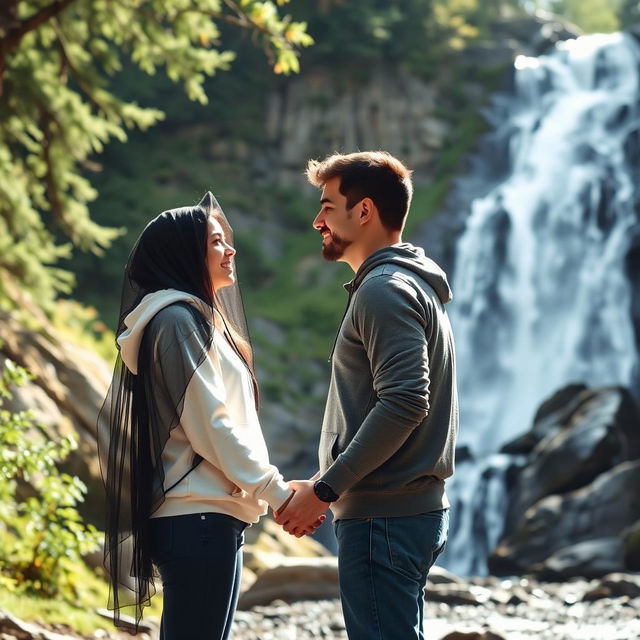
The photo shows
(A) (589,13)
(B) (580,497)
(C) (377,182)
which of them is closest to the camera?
(C) (377,182)

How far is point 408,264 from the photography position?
3518 mm

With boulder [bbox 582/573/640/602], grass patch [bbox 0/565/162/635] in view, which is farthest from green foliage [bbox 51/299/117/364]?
boulder [bbox 582/573/640/602]

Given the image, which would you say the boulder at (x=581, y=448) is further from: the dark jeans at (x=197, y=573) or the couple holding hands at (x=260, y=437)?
the dark jeans at (x=197, y=573)

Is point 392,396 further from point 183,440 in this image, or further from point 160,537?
point 160,537

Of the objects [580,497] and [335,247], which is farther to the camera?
[580,497]

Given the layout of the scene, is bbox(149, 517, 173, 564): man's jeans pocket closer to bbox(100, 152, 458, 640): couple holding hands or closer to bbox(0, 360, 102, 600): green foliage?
bbox(100, 152, 458, 640): couple holding hands

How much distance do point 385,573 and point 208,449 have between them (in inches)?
26.5

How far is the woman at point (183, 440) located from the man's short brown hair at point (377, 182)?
47 cm

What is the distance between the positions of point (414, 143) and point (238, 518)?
2989cm

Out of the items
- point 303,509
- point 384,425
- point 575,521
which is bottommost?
point 303,509

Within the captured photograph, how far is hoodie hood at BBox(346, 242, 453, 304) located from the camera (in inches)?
139

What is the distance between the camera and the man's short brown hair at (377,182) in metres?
3.60

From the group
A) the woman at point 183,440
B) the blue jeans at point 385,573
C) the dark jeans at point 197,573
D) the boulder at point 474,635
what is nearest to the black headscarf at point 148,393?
the woman at point 183,440

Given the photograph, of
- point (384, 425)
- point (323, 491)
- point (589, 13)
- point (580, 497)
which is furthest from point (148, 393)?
point (589, 13)
